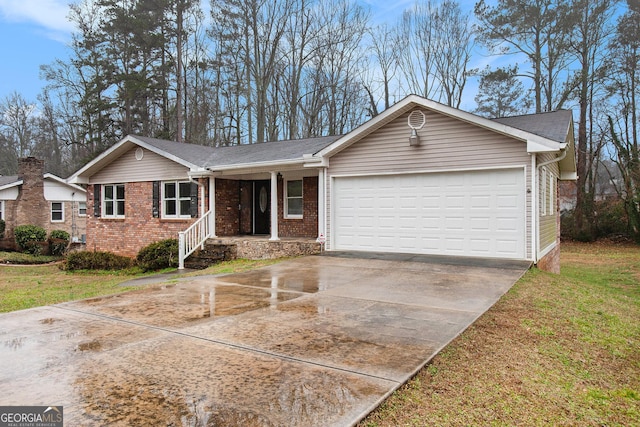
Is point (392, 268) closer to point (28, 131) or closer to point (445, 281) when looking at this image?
point (445, 281)

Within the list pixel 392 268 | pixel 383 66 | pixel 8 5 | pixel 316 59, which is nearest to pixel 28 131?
pixel 8 5

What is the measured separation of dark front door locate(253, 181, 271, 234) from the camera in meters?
15.2

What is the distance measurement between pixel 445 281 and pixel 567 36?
20.7 meters

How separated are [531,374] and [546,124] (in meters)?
8.40

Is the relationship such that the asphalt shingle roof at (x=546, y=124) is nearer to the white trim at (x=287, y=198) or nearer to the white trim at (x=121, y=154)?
the white trim at (x=287, y=198)

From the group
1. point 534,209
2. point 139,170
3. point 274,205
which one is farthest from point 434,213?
point 139,170

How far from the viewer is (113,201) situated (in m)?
16.5

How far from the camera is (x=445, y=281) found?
290 inches

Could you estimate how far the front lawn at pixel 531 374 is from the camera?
288 centimetres

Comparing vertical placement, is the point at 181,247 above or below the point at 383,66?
below

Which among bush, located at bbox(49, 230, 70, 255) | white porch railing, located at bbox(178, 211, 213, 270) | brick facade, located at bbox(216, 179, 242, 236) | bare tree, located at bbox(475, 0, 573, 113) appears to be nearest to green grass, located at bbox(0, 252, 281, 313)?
white porch railing, located at bbox(178, 211, 213, 270)

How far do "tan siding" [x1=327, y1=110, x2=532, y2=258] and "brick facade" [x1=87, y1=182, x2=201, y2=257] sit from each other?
6.25 meters

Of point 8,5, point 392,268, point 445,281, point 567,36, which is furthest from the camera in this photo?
point 567,36

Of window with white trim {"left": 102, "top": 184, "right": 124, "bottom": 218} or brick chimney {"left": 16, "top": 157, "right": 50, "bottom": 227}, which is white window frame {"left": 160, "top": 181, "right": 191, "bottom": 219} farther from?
brick chimney {"left": 16, "top": 157, "right": 50, "bottom": 227}
